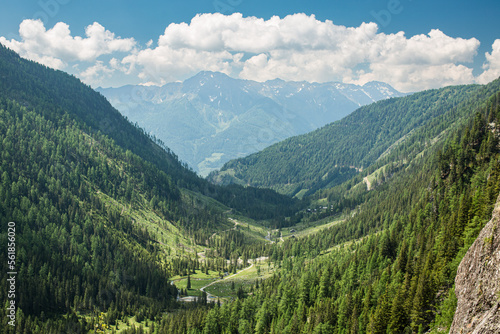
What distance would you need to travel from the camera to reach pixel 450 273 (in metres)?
72.1

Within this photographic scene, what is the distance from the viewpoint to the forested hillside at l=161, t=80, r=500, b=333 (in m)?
71.8

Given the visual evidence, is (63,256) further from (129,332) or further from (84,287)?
(129,332)

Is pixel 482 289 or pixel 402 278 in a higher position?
pixel 482 289

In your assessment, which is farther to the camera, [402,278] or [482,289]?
[402,278]

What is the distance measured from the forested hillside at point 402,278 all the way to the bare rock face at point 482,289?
12653 millimetres

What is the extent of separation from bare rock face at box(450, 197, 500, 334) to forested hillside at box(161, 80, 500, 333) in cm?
1265

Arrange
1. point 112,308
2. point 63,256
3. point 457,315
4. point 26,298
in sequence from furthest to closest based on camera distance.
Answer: point 63,256 < point 112,308 < point 26,298 < point 457,315

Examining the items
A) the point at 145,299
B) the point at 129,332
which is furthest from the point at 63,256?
the point at 129,332

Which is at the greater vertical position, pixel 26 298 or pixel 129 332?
pixel 26 298

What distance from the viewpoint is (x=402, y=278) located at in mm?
92625

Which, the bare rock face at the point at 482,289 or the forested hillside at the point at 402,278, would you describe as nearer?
the bare rock face at the point at 482,289

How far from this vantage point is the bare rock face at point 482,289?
120 ft

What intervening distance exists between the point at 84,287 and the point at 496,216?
591ft

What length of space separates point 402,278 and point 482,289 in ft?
181
